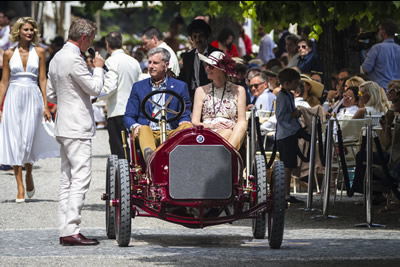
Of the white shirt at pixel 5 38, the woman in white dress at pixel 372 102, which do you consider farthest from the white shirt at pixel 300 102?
the white shirt at pixel 5 38

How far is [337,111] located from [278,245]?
5837 millimetres

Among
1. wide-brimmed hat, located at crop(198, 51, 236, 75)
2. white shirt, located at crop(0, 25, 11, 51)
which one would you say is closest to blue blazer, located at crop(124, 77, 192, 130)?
wide-brimmed hat, located at crop(198, 51, 236, 75)

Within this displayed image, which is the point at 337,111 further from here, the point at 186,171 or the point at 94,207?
the point at 186,171

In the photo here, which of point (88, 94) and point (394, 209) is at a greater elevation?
point (88, 94)

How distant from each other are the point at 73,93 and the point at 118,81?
4637mm

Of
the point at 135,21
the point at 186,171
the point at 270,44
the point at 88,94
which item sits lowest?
the point at 186,171

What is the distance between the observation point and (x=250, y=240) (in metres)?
10.0

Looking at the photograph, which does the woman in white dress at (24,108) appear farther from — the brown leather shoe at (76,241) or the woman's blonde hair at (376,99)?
the brown leather shoe at (76,241)

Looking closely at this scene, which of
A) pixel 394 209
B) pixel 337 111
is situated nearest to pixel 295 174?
pixel 337 111

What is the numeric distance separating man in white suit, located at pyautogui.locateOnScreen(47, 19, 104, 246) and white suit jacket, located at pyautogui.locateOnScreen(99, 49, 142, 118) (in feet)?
14.1

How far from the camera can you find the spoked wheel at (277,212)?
30.1ft

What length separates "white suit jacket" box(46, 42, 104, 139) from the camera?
9.57 m

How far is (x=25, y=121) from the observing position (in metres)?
13.8

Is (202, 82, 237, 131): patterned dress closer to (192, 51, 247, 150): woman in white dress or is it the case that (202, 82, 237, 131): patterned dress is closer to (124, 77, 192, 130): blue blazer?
(192, 51, 247, 150): woman in white dress
